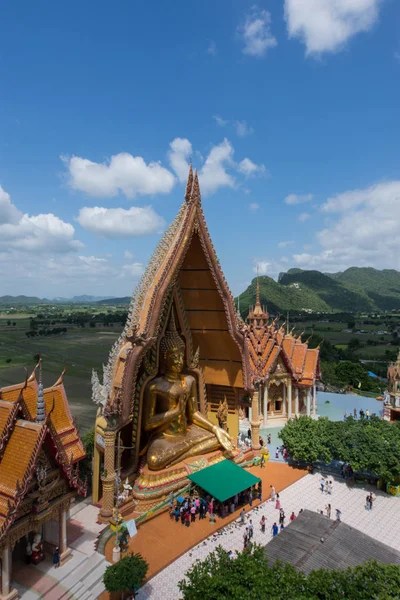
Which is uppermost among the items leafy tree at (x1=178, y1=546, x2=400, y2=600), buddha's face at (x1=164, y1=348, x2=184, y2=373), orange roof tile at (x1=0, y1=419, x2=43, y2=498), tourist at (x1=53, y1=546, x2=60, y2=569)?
buddha's face at (x1=164, y1=348, x2=184, y2=373)

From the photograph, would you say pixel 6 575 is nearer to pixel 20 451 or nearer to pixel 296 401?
pixel 20 451

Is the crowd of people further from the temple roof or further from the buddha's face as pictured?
the temple roof

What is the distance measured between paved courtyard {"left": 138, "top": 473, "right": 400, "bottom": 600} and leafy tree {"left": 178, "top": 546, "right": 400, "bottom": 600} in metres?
4.31

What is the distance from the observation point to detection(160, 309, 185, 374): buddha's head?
1731 centimetres

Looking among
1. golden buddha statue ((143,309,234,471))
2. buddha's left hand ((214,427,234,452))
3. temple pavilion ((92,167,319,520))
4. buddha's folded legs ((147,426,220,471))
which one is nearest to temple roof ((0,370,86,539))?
temple pavilion ((92,167,319,520))

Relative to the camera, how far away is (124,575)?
10742 millimetres

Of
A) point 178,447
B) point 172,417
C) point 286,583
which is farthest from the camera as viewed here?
point 172,417

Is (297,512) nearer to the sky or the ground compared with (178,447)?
nearer to the ground

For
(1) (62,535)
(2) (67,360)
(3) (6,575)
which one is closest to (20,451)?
(3) (6,575)

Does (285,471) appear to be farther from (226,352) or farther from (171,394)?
(171,394)

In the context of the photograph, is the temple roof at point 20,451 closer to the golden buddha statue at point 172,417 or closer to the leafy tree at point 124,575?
the leafy tree at point 124,575

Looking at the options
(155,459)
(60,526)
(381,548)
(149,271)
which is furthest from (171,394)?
(381,548)

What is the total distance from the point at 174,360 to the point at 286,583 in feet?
33.1

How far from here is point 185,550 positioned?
13742mm
